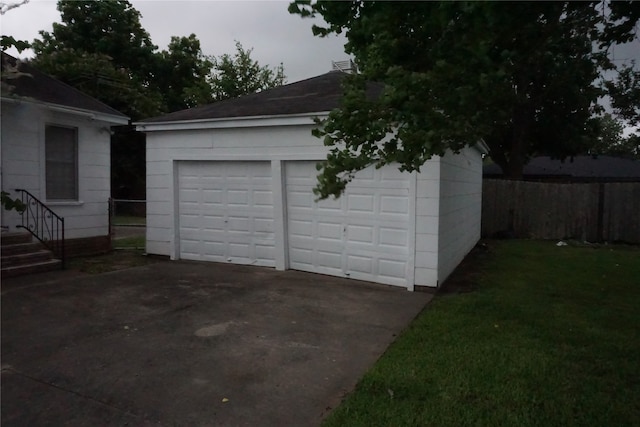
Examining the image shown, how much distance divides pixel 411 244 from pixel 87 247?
24.0ft

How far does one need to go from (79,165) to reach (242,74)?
2599cm

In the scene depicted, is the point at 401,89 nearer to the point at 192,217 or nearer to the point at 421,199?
the point at 421,199

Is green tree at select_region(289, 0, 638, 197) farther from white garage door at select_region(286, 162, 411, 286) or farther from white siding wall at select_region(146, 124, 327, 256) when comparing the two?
white siding wall at select_region(146, 124, 327, 256)

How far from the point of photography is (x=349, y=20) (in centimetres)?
301

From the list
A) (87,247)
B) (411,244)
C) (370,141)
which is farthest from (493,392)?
(87,247)

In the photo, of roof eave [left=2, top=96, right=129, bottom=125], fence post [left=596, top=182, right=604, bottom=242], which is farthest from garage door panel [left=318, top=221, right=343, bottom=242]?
fence post [left=596, top=182, right=604, bottom=242]

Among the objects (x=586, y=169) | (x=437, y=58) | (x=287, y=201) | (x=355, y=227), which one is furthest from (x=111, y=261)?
(x=586, y=169)

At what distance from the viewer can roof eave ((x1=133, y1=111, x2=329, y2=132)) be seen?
8180 mm

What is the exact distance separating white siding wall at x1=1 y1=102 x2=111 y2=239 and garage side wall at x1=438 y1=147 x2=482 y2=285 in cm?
706

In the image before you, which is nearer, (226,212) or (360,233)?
(360,233)

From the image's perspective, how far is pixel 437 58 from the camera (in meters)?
2.79

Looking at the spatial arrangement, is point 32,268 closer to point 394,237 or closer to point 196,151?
point 196,151

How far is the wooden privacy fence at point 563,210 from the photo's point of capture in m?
13.5

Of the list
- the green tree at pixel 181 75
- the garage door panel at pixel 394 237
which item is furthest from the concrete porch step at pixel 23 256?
the green tree at pixel 181 75
